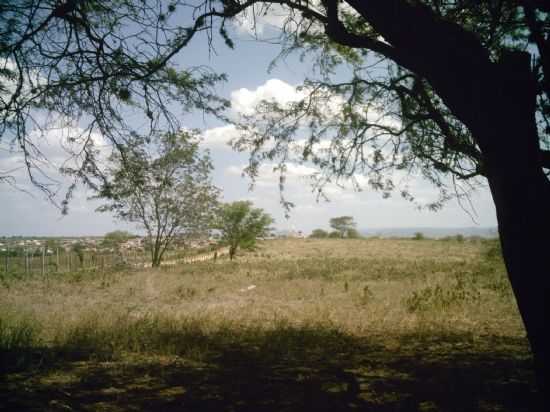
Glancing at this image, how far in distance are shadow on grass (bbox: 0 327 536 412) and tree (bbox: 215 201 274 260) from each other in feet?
89.3

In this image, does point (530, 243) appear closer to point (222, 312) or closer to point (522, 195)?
point (522, 195)

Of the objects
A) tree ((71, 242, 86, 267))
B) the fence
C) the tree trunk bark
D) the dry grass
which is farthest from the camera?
tree ((71, 242, 86, 267))

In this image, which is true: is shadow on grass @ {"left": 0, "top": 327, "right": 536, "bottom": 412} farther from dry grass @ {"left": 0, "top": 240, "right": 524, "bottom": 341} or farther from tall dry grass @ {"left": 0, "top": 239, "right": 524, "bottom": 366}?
dry grass @ {"left": 0, "top": 240, "right": 524, "bottom": 341}

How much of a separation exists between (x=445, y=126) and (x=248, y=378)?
499 centimetres

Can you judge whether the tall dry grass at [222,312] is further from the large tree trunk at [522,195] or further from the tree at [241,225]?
the tree at [241,225]

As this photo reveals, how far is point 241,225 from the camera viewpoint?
112 feet

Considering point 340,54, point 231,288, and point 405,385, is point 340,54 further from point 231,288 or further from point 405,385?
point 231,288

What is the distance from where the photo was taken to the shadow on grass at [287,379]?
12.1 feet

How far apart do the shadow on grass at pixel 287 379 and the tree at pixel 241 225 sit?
Result: 27.2 metres

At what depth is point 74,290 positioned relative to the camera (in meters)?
14.2

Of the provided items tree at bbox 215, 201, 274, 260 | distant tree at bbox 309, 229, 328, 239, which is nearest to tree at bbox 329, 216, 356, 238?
distant tree at bbox 309, 229, 328, 239

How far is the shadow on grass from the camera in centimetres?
369

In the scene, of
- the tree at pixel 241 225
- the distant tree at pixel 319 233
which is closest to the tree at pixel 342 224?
the distant tree at pixel 319 233

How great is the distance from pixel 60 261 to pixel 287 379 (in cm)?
2591
